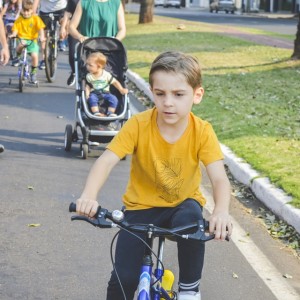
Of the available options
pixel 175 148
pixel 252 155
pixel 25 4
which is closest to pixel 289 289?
pixel 175 148

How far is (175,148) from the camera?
182 inches

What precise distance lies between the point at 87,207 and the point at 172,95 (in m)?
0.68

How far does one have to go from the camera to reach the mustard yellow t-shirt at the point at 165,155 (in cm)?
461

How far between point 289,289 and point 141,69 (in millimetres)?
15840

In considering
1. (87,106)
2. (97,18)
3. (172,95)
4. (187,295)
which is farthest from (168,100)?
(97,18)

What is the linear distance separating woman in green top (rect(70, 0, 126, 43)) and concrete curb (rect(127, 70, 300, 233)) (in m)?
2.22

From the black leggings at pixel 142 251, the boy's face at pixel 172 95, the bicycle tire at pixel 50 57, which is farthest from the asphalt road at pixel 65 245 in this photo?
the bicycle tire at pixel 50 57

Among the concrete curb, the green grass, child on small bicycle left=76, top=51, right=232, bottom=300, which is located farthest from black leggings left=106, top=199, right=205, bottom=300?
the green grass

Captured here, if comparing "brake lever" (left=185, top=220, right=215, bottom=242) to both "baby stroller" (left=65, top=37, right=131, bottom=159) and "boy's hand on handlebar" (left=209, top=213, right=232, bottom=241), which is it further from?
"baby stroller" (left=65, top=37, right=131, bottom=159)

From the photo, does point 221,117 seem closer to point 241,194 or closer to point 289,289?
point 241,194

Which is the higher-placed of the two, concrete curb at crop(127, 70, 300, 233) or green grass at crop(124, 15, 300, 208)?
concrete curb at crop(127, 70, 300, 233)

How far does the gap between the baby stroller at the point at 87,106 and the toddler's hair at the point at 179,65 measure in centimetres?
667

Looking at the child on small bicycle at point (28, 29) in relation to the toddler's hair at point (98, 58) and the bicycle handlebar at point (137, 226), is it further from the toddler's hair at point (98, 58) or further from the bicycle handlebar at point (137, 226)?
the bicycle handlebar at point (137, 226)

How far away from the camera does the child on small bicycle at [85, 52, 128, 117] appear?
437 inches
